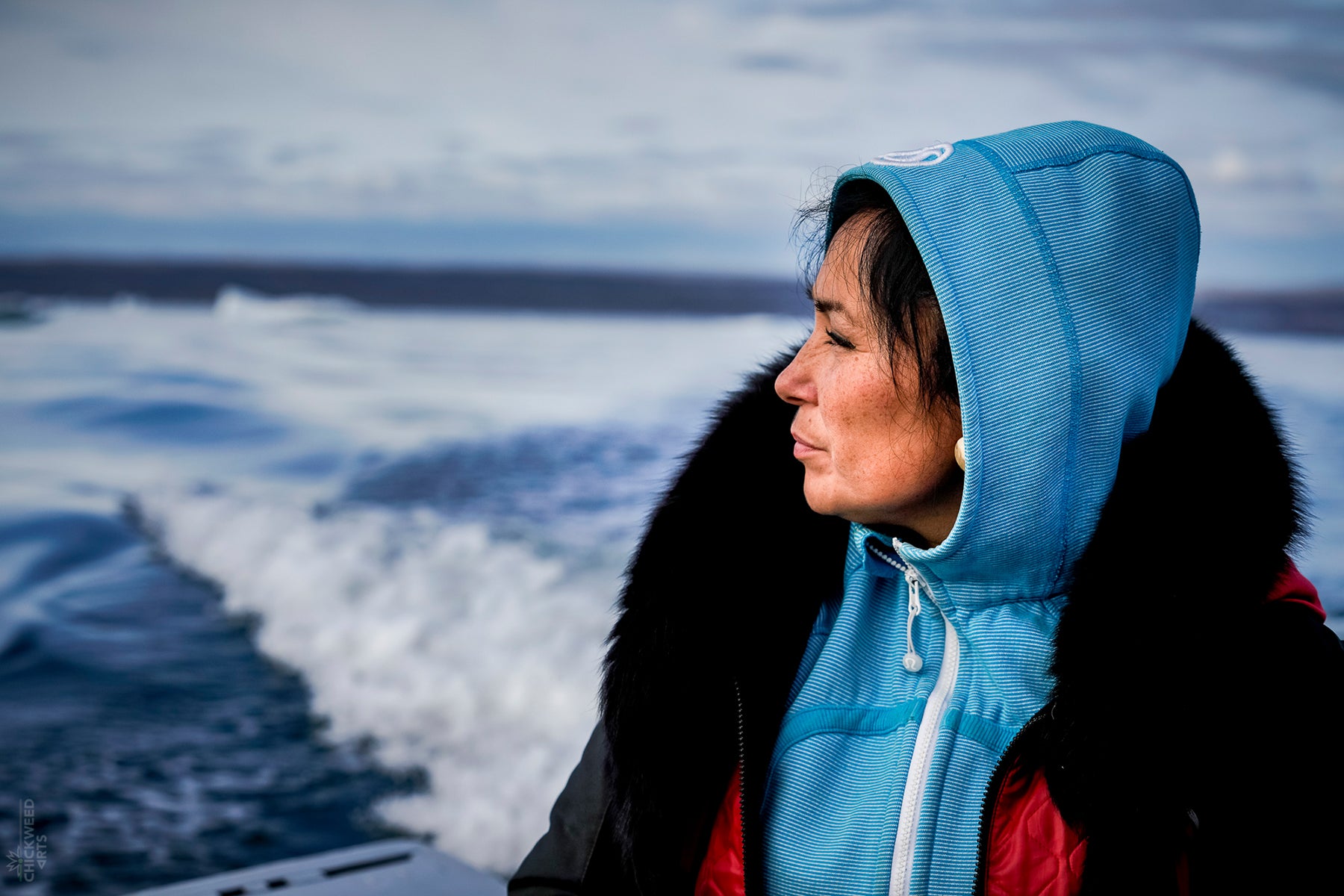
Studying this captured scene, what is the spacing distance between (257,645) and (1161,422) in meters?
2.96

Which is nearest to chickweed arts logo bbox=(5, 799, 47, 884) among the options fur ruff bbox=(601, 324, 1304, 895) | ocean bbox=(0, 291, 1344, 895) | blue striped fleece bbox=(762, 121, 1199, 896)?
ocean bbox=(0, 291, 1344, 895)

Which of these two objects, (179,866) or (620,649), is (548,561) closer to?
(179,866)

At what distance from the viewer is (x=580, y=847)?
1.16 metres

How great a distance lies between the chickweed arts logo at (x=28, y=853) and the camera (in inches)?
93.4

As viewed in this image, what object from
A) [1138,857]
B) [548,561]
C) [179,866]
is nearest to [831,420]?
[1138,857]

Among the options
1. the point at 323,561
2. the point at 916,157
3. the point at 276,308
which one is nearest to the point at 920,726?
the point at 916,157

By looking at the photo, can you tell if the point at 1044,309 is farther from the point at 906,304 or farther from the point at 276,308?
the point at 276,308

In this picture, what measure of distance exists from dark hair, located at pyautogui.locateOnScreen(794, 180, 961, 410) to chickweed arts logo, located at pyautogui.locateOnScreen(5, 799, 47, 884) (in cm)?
235

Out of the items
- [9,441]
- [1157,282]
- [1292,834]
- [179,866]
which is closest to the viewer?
[1292,834]

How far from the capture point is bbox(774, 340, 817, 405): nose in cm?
106

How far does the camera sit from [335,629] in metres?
3.28

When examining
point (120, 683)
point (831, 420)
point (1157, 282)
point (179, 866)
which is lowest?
point (179, 866)

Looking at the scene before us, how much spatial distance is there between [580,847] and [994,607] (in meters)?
0.51

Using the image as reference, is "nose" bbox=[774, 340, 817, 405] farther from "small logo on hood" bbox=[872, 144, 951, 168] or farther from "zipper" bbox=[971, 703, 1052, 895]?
"zipper" bbox=[971, 703, 1052, 895]
